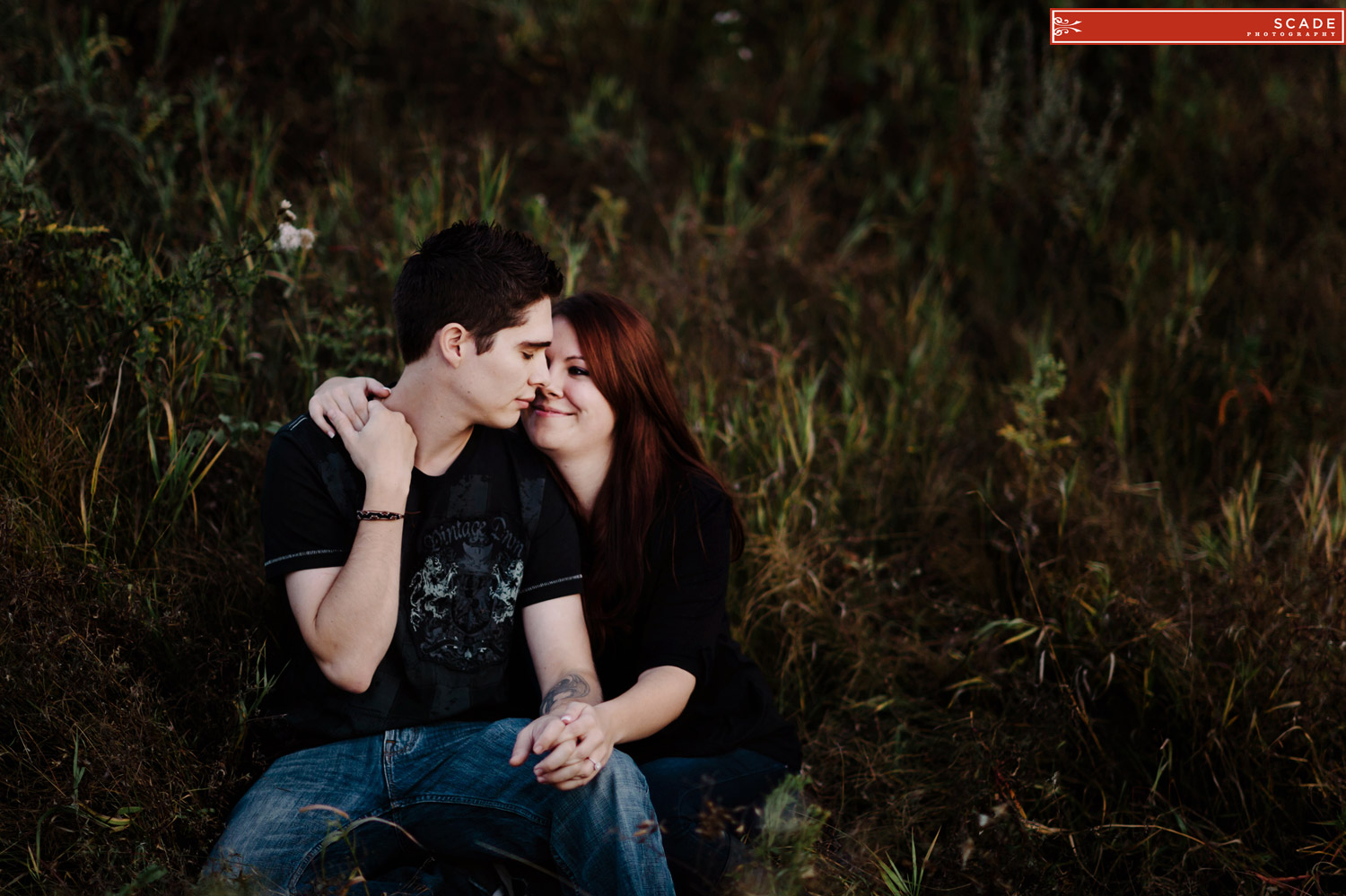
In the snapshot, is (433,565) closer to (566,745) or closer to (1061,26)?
(566,745)

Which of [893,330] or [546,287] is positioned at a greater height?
[546,287]

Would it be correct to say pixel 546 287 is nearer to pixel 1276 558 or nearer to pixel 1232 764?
pixel 1232 764

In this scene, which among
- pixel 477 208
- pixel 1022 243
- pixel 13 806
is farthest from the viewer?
pixel 1022 243

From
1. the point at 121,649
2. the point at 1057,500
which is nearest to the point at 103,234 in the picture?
the point at 121,649

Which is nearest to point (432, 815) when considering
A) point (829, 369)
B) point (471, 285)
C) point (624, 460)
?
point (624, 460)

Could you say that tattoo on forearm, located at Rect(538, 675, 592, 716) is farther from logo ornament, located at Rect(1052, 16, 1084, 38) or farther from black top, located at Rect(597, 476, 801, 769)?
logo ornament, located at Rect(1052, 16, 1084, 38)

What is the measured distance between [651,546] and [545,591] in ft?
1.09

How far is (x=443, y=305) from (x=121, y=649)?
120cm

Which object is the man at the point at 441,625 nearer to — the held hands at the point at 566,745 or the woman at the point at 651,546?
the held hands at the point at 566,745

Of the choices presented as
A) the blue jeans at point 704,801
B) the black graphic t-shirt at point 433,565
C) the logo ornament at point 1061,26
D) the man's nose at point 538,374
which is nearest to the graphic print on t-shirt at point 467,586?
the black graphic t-shirt at point 433,565

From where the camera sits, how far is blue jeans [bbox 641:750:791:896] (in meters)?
2.31

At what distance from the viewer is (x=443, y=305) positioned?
2.39 metres

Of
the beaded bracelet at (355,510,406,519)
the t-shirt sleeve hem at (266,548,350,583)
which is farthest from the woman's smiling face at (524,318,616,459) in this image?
the t-shirt sleeve hem at (266,548,350,583)

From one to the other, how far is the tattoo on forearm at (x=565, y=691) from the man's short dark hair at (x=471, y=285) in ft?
2.65
